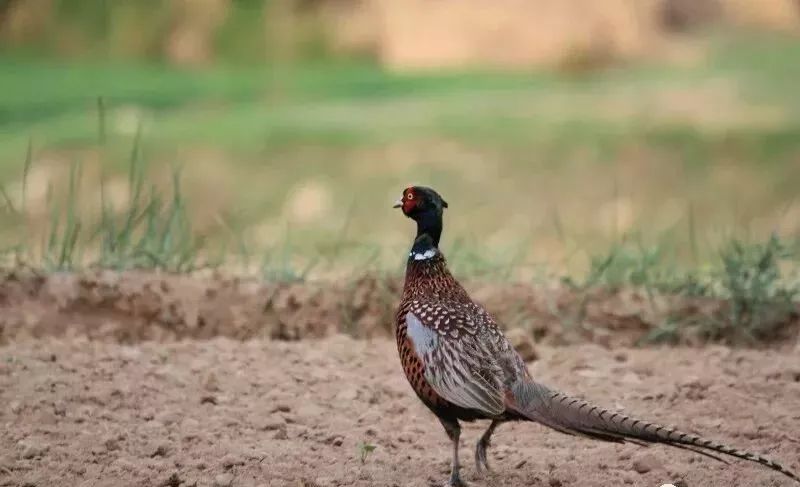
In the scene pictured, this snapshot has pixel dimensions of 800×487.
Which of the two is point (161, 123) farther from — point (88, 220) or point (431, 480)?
point (431, 480)

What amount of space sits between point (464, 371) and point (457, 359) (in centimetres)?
3

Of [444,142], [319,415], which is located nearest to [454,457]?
[319,415]

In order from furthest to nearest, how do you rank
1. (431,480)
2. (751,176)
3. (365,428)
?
1. (751,176)
2. (365,428)
3. (431,480)

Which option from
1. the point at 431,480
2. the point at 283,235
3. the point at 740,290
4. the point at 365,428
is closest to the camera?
the point at 431,480

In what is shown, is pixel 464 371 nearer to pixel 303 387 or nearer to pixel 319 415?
pixel 319 415

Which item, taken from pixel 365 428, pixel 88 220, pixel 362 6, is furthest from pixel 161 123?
pixel 365 428

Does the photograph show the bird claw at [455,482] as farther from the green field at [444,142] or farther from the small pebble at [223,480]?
the green field at [444,142]

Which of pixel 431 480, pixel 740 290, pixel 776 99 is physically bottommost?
pixel 431 480

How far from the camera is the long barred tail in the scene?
2.35 meters

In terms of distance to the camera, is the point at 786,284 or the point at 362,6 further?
the point at 362,6

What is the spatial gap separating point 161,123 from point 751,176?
3.12 m

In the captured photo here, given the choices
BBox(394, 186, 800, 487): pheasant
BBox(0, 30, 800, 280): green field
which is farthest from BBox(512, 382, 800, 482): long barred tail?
BBox(0, 30, 800, 280): green field

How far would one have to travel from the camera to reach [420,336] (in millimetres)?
2684

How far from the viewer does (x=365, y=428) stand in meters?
3.12
